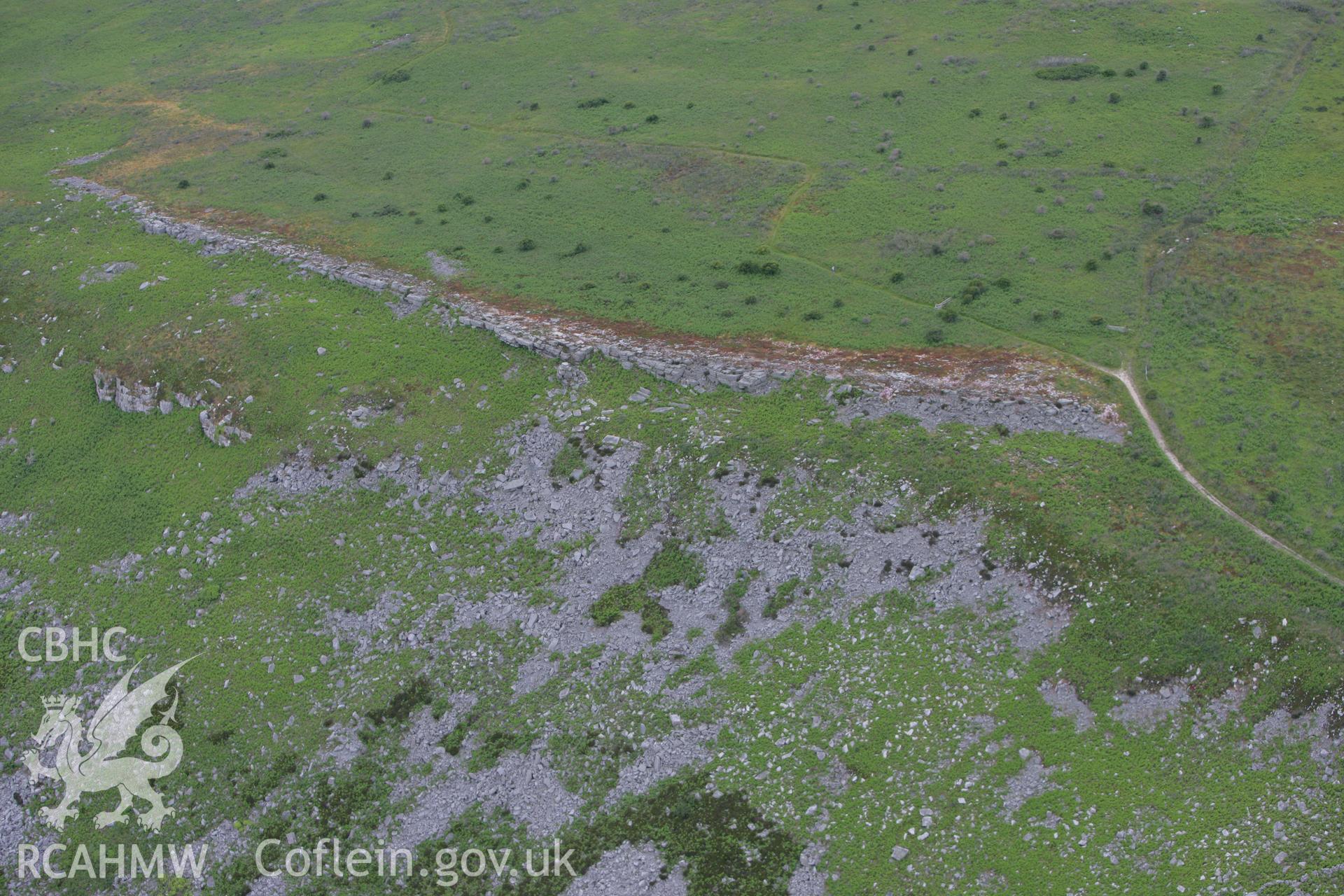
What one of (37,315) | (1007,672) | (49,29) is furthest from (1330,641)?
(49,29)

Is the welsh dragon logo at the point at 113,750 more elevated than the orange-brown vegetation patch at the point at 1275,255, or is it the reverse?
the orange-brown vegetation patch at the point at 1275,255

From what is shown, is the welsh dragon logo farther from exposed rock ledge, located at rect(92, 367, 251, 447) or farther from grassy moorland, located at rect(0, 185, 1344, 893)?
exposed rock ledge, located at rect(92, 367, 251, 447)

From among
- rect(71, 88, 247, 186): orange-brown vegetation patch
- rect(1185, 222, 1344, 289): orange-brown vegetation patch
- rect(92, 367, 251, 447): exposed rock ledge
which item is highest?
rect(71, 88, 247, 186): orange-brown vegetation patch

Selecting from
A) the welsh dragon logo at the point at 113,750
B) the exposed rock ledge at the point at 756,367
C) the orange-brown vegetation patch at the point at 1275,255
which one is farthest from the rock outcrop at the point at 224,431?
the orange-brown vegetation patch at the point at 1275,255

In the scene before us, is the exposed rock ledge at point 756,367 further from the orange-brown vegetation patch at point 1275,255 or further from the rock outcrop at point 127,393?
the orange-brown vegetation patch at point 1275,255

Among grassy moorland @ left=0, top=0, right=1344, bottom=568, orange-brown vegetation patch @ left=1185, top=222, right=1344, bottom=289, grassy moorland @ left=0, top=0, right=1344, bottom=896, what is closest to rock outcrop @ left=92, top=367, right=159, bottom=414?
grassy moorland @ left=0, top=0, right=1344, bottom=896

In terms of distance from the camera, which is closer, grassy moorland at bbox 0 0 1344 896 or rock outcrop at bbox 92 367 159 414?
grassy moorland at bbox 0 0 1344 896

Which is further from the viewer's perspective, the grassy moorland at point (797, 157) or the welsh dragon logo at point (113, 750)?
the grassy moorland at point (797, 157)
